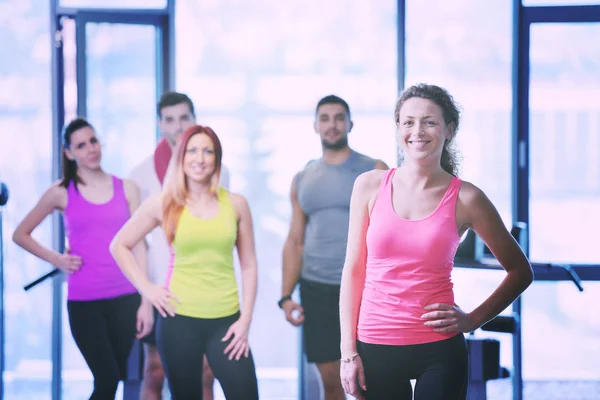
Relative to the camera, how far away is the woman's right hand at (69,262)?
3.04 meters

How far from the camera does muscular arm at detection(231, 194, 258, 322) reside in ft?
8.76

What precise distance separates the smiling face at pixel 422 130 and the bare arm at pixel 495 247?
14 cm

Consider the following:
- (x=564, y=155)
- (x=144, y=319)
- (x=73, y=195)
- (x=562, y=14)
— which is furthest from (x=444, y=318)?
(x=562, y=14)

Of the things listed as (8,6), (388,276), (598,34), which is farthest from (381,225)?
(8,6)

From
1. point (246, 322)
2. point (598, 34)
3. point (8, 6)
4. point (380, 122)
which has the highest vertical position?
point (8, 6)

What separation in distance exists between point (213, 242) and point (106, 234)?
2.44ft

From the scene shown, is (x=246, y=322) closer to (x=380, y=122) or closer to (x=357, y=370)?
(x=357, y=370)

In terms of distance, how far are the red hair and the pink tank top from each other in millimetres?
932

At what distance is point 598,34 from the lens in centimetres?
394

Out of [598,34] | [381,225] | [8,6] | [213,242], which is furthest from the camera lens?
[8,6]

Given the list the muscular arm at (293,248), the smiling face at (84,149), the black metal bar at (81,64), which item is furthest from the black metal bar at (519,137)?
the black metal bar at (81,64)

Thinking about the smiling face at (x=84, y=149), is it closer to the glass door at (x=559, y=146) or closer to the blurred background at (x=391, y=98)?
the blurred background at (x=391, y=98)

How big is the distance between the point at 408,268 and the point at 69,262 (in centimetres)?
176

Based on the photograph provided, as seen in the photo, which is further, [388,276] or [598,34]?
[598,34]
